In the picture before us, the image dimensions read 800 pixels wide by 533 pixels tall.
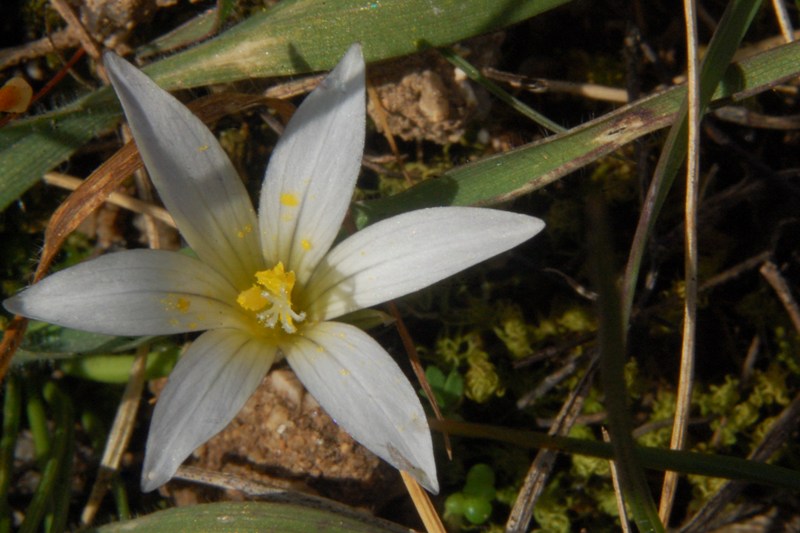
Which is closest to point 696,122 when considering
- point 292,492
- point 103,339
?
point 292,492

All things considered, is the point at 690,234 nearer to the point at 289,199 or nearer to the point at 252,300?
the point at 289,199

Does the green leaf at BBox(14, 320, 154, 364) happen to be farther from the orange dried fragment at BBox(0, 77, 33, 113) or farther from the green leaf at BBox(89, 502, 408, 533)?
the orange dried fragment at BBox(0, 77, 33, 113)

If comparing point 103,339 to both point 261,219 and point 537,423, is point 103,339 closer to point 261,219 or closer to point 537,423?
point 261,219

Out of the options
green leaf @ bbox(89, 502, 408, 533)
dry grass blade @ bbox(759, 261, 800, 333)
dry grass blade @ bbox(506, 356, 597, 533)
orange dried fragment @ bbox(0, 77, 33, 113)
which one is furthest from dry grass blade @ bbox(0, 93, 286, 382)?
dry grass blade @ bbox(759, 261, 800, 333)

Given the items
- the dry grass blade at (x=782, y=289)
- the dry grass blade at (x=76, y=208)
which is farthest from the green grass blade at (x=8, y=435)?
the dry grass blade at (x=782, y=289)

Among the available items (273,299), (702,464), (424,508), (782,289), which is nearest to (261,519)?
(424,508)

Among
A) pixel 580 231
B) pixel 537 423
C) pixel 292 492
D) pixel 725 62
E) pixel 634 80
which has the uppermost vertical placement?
pixel 634 80
